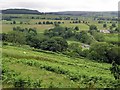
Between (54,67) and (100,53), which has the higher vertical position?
(54,67)

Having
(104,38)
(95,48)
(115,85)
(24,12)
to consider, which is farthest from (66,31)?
(24,12)

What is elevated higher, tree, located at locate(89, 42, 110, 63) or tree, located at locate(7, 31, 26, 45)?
tree, located at locate(7, 31, 26, 45)

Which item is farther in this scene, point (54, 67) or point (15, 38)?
point (15, 38)

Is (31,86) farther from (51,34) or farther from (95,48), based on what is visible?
(51,34)

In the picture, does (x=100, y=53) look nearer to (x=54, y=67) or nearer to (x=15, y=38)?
(x=54, y=67)

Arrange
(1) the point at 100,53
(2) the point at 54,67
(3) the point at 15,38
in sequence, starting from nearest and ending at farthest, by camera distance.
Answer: (2) the point at 54,67 → (1) the point at 100,53 → (3) the point at 15,38

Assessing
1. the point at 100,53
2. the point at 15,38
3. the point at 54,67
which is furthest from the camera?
the point at 15,38

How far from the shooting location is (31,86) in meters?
21.3

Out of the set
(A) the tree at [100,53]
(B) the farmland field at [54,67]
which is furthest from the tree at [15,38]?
(A) the tree at [100,53]

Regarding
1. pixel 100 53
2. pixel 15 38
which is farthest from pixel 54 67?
pixel 15 38

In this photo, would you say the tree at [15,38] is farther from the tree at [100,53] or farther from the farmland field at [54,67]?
the tree at [100,53]

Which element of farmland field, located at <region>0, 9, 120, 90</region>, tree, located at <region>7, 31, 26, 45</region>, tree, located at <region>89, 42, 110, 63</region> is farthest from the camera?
tree, located at <region>7, 31, 26, 45</region>

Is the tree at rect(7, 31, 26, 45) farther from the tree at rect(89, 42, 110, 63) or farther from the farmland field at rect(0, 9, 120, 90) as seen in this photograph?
the tree at rect(89, 42, 110, 63)

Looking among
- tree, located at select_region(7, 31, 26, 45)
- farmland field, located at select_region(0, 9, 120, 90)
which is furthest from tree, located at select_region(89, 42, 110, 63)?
tree, located at select_region(7, 31, 26, 45)
